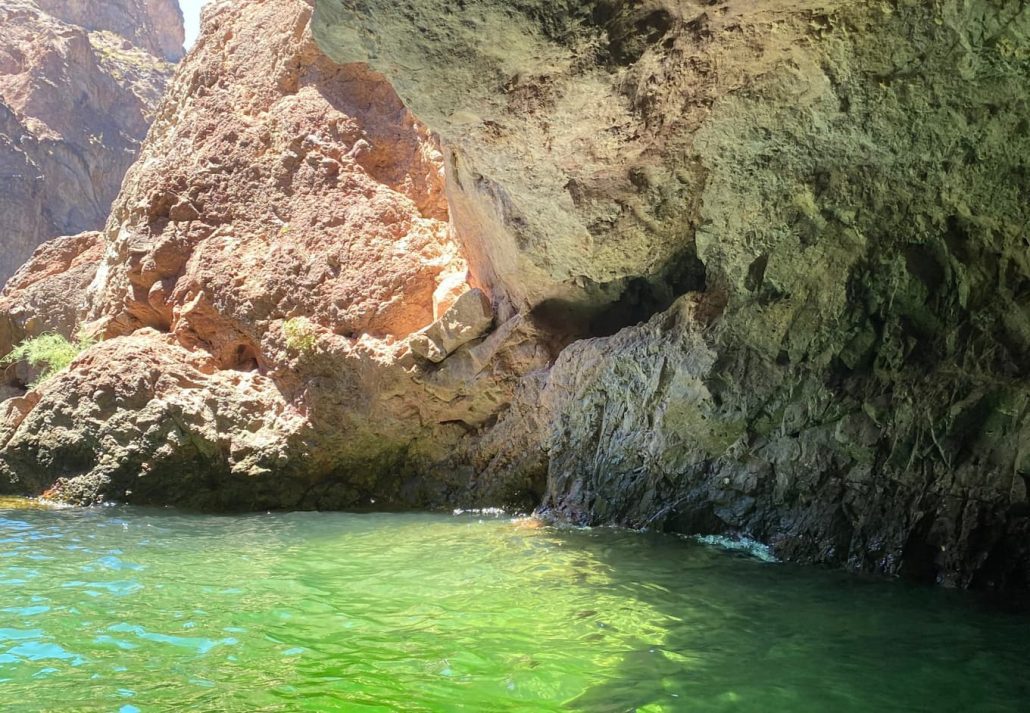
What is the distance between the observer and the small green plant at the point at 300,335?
9719 mm

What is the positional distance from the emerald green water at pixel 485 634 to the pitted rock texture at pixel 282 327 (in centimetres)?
340

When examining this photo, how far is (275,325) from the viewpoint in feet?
32.9

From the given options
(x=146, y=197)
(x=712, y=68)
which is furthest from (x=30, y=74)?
(x=712, y=68)

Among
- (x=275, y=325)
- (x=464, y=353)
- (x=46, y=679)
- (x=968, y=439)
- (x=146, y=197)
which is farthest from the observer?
(x=146, y=197)

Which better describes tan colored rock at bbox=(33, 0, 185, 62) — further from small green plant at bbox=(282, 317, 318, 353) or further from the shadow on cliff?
the shadow on cliff

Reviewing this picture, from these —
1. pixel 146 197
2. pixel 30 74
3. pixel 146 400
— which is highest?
pixel 30 74

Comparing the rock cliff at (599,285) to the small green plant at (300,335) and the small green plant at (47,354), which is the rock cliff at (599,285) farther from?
the small green plant at (47,354)

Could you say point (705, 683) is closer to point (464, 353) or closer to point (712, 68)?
point (712, 68)

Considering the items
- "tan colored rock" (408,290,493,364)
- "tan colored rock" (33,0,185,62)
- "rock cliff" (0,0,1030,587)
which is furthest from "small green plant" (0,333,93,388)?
"tan colored rock" (33,0,185,62)

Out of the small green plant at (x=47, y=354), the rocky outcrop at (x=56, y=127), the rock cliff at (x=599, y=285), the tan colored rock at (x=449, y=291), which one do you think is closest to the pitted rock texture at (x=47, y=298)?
the small green plant at (x=47, y=354)

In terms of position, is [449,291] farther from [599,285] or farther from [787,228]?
[787,228]

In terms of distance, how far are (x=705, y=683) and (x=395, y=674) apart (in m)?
1.20

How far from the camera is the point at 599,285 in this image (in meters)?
7.90

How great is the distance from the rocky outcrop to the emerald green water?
74.4 feet
